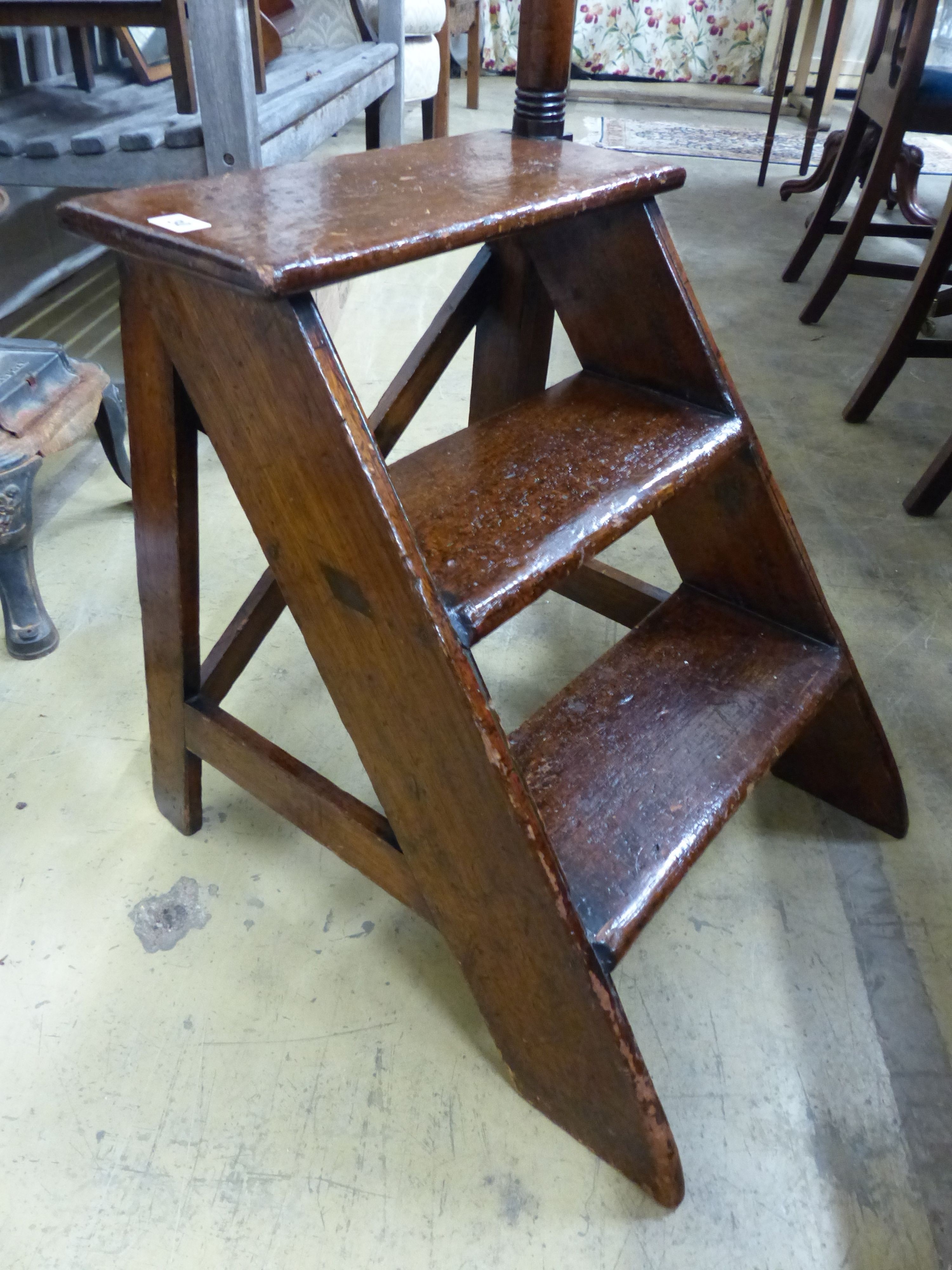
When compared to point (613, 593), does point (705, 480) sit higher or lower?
higher

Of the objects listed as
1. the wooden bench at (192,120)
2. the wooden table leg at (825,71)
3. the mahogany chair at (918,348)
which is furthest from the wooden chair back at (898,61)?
the wooden bench at (192,120)

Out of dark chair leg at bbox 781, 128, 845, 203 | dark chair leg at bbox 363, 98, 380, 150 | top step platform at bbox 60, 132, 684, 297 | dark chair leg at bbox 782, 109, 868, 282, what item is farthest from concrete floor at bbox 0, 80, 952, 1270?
dark chair leg at bbox 781, 128, 845, 203

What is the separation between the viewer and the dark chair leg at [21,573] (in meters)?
1.13

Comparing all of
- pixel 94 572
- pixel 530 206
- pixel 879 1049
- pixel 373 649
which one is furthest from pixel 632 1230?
pixel 94 572

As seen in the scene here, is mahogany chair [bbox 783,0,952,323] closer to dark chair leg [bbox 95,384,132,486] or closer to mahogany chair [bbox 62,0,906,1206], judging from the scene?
mahogany chair [bbox 62,0,906,1206]

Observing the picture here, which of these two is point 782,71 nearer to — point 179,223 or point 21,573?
point 21,573

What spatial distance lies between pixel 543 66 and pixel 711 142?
3983 millimetres

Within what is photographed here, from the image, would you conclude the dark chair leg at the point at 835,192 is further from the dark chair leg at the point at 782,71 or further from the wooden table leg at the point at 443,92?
the wooden table leg at the point at 443,92

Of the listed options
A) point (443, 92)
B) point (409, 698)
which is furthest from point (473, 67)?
point (409, 698)

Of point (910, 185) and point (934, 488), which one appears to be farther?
point (910, 185)

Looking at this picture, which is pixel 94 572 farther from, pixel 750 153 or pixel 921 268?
pixel 750 153

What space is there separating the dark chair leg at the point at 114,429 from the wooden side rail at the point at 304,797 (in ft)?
2.25

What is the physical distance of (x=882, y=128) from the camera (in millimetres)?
2152

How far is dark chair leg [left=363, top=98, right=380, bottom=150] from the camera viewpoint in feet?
8.39
